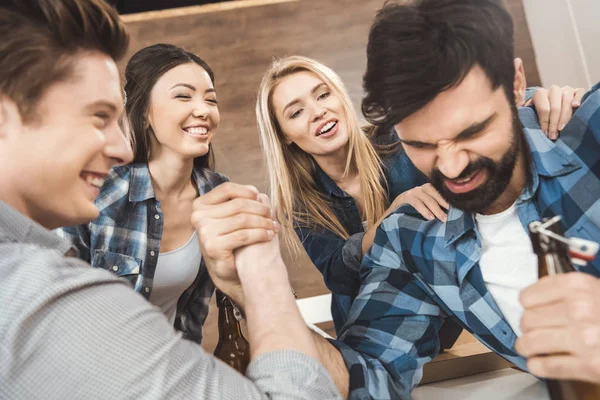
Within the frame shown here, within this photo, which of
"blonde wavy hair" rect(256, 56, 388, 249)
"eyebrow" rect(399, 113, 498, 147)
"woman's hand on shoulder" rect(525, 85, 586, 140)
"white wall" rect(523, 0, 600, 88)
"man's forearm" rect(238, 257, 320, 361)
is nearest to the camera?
"man's forearm" rect(238, 257, 320, 361)

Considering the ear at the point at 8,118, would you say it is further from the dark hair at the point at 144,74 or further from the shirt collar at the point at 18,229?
the dark hair at the point at 144,74

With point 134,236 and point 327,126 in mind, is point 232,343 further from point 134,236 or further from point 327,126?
point 327,126

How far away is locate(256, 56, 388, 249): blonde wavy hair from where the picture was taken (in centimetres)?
100

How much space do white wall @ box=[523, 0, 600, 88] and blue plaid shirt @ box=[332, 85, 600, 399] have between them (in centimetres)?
19

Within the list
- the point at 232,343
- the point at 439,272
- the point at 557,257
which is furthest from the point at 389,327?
the point at 557,257

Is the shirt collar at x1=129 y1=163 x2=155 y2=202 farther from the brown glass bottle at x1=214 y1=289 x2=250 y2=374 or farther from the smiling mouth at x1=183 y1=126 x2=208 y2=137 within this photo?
the brown glass bottle at x1=214 y1=289 x2=250 y2=374

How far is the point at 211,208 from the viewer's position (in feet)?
1.98

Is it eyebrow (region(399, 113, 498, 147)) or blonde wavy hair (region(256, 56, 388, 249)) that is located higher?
eyebrow (region(399, 113, 498, 147))

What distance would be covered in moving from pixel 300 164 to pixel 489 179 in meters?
0.49

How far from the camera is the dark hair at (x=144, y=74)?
3.14ft

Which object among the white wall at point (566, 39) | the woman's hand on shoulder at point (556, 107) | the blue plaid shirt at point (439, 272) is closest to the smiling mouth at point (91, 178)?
the blue plaid shirt at point (439, 272)

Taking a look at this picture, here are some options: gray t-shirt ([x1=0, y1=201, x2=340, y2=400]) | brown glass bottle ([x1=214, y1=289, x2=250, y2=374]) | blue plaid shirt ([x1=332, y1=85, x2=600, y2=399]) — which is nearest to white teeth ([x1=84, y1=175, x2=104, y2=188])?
gray t-shirt ([x1=0, y1=201, x2=340, y2=400])

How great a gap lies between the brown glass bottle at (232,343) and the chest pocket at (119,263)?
0.91ft

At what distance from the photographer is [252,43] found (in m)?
1.16
